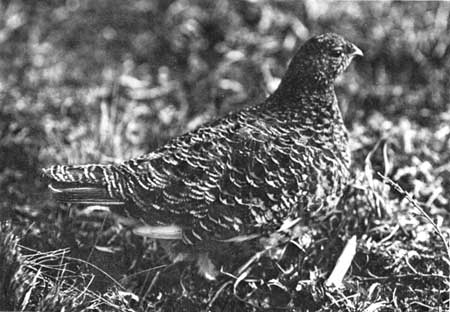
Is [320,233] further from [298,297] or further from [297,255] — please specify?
[298,297]

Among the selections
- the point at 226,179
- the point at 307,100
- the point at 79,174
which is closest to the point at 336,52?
the point at 307,100

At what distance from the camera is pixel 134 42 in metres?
6.18

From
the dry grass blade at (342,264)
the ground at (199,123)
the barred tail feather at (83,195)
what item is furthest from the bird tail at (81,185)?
the dry grass blade at (342,264)

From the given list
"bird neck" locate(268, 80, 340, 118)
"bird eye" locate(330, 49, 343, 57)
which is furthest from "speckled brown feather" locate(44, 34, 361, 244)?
"bird eye" locate(330, 49, 343, 57)

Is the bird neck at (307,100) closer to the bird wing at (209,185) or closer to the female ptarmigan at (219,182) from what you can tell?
the female ptarmigan at (219,182)

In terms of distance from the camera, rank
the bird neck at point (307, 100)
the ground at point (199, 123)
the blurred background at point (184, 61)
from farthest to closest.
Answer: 1. the blurred background at point (184, 61)
2. the bird neck at point (307, 100)
3. the ground at point (199, 123)

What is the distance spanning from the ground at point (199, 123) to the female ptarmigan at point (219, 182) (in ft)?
0.84

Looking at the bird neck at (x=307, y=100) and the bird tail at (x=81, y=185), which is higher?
the bird neck at (x=307, y=100)

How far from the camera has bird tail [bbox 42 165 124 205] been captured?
3666mm

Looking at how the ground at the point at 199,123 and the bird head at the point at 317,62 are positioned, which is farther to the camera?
the bird head at the point at 317,62

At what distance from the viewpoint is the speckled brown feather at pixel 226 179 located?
369cm

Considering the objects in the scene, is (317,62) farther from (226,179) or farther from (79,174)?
(79,174)

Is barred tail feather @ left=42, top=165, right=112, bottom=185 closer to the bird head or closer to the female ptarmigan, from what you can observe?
the female ptarmigan

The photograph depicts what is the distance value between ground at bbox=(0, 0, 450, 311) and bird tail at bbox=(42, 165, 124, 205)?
0.85 feet
